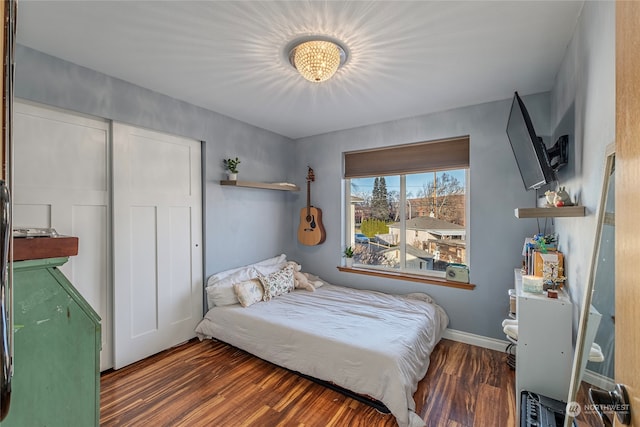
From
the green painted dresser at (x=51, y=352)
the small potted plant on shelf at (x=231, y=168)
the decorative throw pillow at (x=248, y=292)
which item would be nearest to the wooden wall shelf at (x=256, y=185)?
the small potted plant on shelf at (x=231, y=168)

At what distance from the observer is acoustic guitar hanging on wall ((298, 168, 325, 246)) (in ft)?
12.2

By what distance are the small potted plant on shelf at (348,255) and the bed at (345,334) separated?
1.59 ft

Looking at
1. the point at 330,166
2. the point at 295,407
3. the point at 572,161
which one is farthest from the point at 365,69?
the point at 295,407

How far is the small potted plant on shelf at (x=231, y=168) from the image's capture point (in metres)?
3.10

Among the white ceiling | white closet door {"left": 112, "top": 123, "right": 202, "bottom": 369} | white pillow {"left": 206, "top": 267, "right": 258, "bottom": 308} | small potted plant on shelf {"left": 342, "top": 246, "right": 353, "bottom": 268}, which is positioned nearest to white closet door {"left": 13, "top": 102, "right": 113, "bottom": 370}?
white closet door {"left": 112, "top": 123, "right": 202, "bottom": 369}

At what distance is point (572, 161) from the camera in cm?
172

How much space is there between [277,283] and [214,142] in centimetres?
170

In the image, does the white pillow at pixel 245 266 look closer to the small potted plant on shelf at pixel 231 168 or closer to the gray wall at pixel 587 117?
the small potted plant on shelf at pixel 231 168

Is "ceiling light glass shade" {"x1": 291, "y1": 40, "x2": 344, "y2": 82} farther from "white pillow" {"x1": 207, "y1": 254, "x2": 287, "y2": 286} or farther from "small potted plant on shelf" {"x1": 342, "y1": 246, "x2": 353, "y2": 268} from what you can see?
"small potted plant on shelf" {"x1": 342, "y1": 246, "x2": 353, "y2": 268}

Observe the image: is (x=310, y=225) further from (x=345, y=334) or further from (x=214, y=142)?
(x=345, y=334)

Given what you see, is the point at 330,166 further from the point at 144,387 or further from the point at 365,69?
the point at 144,387

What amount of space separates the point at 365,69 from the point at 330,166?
1.72 meters

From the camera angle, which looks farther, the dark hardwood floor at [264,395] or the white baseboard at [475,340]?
the white baseboard at [475,340]

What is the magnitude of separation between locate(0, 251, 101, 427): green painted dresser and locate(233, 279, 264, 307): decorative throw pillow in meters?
1.63
